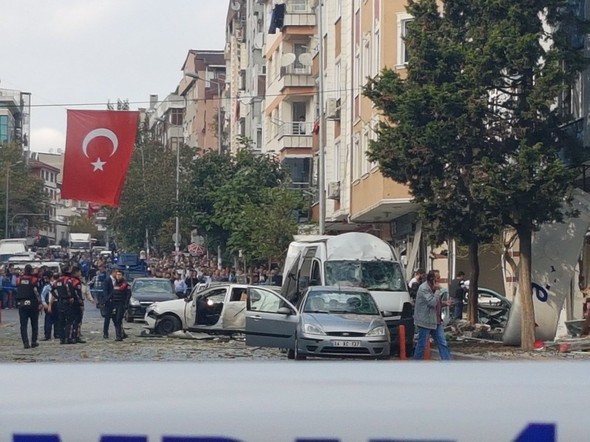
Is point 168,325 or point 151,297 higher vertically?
point 151,297

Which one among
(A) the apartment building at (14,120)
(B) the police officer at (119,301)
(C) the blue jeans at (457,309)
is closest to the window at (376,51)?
(C) the blue jeans at (457,309)

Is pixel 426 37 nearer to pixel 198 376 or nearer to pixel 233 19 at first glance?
pixel 198 376

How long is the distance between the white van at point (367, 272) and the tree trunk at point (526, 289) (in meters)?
2.59

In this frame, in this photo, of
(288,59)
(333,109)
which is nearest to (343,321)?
(333,109)

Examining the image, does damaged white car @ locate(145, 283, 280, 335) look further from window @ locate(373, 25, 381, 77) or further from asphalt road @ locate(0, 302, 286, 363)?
window @ locate(373, 25, 381, 77)

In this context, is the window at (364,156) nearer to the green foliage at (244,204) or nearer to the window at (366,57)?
the window at (366,57)

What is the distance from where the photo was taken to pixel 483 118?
82.5 ft

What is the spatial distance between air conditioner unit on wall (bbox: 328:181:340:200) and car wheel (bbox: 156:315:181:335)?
776 inches

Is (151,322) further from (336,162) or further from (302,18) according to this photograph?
(302,18)

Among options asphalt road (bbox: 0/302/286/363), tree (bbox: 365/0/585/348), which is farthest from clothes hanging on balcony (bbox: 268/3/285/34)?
tree (bbox: 365/0/585/348)

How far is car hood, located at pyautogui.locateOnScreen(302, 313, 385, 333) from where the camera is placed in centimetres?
2244

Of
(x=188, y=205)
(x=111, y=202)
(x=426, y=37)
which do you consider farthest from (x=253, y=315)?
(x=188, y=205)

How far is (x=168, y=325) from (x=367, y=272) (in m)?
6.24

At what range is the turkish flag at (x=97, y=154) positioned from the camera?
26312mm
